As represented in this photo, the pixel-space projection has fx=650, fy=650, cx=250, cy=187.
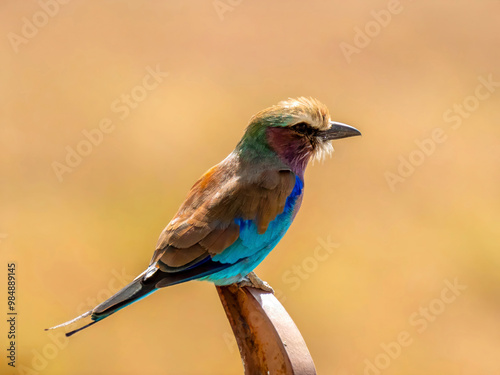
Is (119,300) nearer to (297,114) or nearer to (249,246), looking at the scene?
(249,246)

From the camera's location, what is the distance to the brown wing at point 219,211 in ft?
9.27

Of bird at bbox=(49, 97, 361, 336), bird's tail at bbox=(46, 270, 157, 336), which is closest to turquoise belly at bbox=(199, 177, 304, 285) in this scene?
bird at bbox=(49, 97, 361, 336)

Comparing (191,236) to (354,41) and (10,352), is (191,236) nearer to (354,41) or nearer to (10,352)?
(10,352)

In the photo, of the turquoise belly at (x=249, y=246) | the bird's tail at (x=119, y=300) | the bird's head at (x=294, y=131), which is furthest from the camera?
the bird's head at (x=294, y=131)

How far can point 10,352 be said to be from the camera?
5.20 meters

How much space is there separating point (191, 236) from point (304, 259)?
330 cm

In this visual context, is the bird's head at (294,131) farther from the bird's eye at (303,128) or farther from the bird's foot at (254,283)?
the bird's foot at (254,283)

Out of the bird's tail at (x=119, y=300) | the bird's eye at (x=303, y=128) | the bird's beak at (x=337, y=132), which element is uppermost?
the bird's eye at (x=303, y=128)

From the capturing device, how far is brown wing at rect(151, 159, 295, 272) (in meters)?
2.82

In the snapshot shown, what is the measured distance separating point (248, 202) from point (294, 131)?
1.44ft

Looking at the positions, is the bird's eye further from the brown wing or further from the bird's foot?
the bird's foot

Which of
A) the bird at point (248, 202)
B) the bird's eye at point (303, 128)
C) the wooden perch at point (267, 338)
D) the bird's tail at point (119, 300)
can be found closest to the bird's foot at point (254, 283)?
the bird at point (248, 202)

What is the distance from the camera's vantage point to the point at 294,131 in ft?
10.3

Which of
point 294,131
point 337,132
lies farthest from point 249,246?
point 337,132
